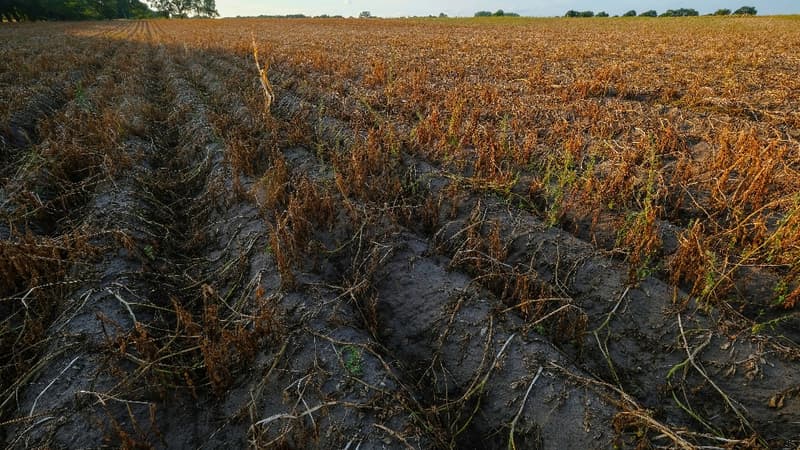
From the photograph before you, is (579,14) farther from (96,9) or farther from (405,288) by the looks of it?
(96,9)

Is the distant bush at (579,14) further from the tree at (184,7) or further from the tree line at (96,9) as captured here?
the tree at (184,7)

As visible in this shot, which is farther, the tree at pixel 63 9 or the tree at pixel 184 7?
the tree at pixel 184 7

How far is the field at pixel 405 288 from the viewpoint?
2211 millimetres

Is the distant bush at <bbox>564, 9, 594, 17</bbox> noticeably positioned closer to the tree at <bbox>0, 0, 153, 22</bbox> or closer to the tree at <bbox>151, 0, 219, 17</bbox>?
the tree at <bbox>0, 0, 153, 22</bbox>

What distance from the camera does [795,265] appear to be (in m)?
2.93

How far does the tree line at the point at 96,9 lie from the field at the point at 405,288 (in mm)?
70458

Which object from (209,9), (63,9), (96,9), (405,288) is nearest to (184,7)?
(209,9)

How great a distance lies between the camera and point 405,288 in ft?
10.3

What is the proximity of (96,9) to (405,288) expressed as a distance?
97234 millimetres

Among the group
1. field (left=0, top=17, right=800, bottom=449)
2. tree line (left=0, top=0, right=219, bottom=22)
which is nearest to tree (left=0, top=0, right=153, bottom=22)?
tree line (left=0, top=0, right=219, bottom=22)

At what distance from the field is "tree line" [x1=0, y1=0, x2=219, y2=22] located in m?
70.5

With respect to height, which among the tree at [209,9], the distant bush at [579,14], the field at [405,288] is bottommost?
the field at [405,288]

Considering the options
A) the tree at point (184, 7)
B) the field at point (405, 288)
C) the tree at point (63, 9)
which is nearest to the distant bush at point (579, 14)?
the field at point (405, 288)

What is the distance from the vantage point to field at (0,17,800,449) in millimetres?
2211
